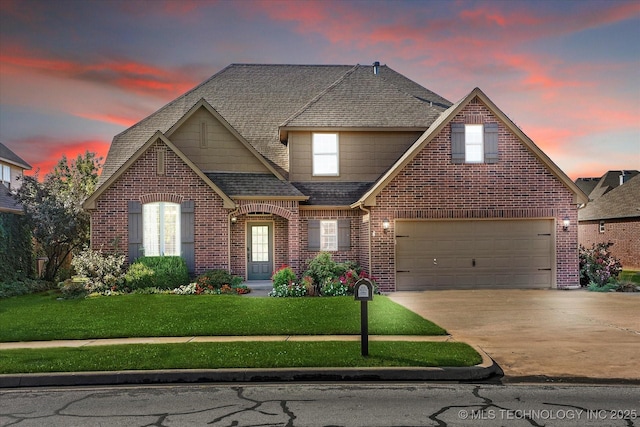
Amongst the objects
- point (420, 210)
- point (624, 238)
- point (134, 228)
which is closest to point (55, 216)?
point (134, 228)

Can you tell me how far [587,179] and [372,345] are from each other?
60.8 m

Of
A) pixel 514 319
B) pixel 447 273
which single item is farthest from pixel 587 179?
pixel 514 319

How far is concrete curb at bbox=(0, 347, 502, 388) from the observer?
810cm

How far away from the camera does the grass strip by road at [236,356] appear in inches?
335

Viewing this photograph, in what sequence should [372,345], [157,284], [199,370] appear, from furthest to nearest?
[157,284] < [372,345] < [199,370]

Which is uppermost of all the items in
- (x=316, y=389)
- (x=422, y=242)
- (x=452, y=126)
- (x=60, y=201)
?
(x=452, y=126)

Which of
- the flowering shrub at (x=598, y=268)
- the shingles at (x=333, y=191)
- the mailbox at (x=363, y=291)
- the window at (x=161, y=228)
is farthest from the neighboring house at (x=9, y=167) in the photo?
the flowering shrub at (x=598, y=268)

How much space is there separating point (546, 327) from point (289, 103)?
17.5 m

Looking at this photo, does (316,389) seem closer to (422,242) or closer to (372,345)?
(372,345)

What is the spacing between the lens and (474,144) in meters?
20.4

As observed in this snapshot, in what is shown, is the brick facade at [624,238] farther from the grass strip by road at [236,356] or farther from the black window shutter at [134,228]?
the grass strip by road at [236,356]

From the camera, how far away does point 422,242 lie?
795 inches

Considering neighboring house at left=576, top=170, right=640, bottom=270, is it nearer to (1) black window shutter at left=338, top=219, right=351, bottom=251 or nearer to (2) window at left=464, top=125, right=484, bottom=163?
(2) window at left=464, top=125, right=484, bottom=163

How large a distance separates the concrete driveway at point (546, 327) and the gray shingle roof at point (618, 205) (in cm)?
1764
